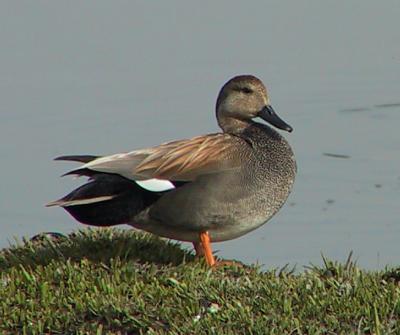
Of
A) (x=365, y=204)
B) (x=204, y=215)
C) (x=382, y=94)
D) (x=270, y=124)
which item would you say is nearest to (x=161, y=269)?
(x=204, y=215)

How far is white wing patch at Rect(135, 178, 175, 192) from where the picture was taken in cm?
741

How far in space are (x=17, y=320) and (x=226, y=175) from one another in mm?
1662

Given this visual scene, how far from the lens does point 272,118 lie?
8.26 m

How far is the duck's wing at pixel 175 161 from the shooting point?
7.36 metres

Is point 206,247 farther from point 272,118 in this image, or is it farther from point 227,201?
point 272,118

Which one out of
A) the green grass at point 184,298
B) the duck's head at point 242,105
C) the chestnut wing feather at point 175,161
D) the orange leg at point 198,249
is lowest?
the orange leg at point 198,249

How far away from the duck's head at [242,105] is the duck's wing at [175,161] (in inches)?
15.4

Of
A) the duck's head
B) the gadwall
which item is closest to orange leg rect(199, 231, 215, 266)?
the gadwall

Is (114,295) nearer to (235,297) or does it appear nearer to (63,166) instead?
(235,297)

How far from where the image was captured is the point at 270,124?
329 inches

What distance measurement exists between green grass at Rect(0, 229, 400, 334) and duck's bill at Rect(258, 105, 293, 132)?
3.85ft

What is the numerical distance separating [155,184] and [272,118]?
1090 mm

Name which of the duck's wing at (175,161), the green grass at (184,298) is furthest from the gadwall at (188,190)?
the green grass at (184,298)

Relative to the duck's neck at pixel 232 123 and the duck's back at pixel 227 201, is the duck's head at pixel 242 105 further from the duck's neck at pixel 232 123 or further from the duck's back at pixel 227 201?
the duck's back at pixel 227 201
